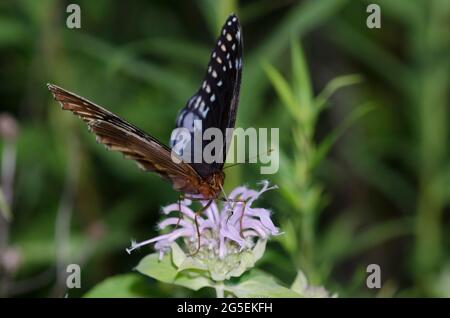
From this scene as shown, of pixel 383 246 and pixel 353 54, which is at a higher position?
pixel 353 54

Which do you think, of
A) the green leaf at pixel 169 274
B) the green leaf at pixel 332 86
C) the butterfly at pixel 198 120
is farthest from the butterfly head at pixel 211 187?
the green leaf at pixel 332 86

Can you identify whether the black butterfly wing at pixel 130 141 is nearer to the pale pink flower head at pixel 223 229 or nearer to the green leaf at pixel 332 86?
the pale pink flower head at pixel 223 229

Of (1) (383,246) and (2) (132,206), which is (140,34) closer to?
(2) (132,206)

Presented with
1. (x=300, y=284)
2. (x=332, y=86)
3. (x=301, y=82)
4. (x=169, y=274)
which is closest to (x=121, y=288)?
(x=169, y=274)

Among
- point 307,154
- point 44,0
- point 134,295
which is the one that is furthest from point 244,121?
point 44,0

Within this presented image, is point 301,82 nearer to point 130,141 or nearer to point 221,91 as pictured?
point 221,91

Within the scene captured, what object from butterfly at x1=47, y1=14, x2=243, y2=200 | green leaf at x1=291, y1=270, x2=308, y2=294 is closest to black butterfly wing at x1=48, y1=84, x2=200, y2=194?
butterfly at x1=47, y1=14, x2=243, y2=200
